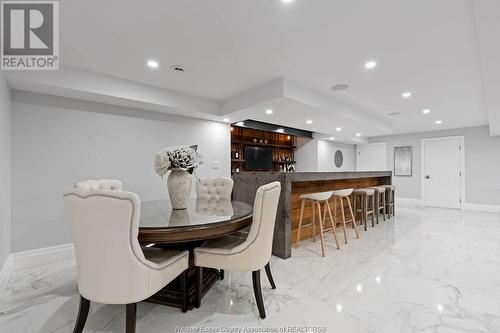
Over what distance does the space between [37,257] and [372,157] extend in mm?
8895

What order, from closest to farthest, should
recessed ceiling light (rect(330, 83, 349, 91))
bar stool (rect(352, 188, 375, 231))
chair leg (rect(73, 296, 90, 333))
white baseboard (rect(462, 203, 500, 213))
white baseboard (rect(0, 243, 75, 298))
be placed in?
1. chair leg (rect(73, 296, 90, 333))
2. white baseboard (rect(0, 243, 75, 298))
3. recessed ceiling light (rect(330, 83, 349, 91))
4. bar stool (rect(352, 188, 375, 231))
5. white baseboard (rect(462, 203, 500, 213))

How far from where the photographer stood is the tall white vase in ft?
6.91

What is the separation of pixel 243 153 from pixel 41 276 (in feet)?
13.9

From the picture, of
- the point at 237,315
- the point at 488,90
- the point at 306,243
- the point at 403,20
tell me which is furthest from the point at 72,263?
the point at 488,90

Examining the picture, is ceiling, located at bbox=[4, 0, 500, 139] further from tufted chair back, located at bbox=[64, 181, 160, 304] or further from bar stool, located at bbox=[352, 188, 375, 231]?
bar stool, located at bbox=[352, 188, 375, 231]

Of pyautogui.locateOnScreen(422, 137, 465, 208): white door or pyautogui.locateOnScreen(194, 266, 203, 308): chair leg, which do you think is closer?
pyautogui.locateOnScreen(194, 266, 203, 308): chair leg

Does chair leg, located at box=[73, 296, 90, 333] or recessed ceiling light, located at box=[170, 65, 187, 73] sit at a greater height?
recessed ceiling light, located at box=[170, 65, 187, 73]

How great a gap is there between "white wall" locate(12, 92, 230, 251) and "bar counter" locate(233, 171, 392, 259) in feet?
5.22

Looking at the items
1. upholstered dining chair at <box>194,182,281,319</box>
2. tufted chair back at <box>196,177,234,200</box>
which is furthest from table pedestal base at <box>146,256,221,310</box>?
tufted chair back at <box>196,177,234,200</box>

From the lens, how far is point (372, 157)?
26.5ft

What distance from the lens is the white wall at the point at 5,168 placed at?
7.29 feet

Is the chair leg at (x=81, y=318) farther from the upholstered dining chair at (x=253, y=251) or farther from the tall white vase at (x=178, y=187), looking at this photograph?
the tall white vase at (x=178, y=187)

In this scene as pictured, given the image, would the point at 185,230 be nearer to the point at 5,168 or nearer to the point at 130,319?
the point at 130,319

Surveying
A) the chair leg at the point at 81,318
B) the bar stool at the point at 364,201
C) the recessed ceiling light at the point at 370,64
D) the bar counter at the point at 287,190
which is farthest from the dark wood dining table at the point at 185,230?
the bar stool at the point at 364,201
